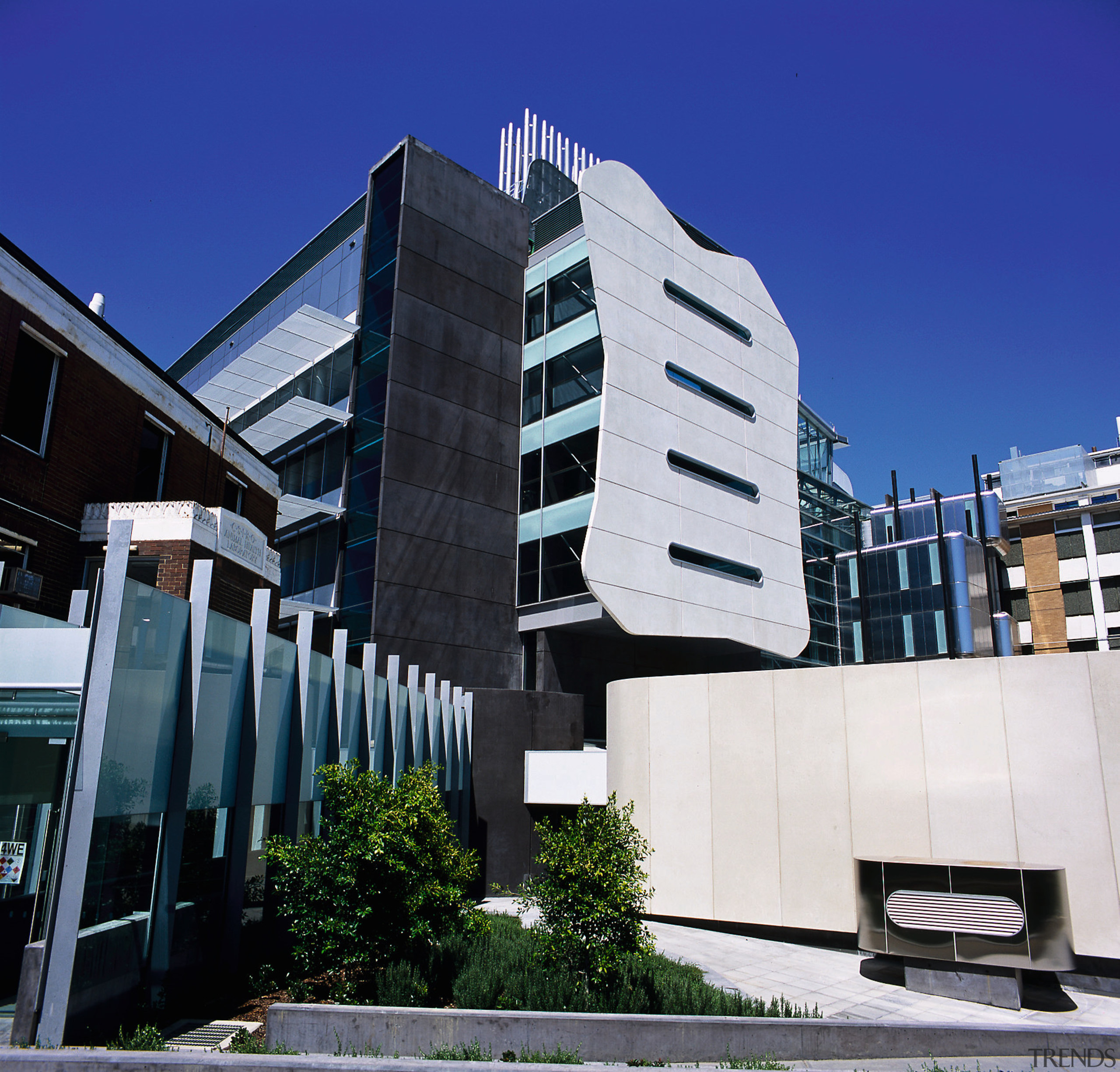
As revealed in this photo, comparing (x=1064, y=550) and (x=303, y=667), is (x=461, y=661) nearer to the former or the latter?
(x=303, y=667)

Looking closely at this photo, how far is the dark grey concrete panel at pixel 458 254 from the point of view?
111ft

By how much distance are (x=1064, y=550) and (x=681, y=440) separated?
32.9m

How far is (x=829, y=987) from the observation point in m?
16.4

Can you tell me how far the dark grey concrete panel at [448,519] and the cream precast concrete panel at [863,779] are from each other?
11441 millimetres

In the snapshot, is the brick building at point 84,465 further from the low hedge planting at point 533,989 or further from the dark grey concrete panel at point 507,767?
the dark grey concrete panel at point 507,767

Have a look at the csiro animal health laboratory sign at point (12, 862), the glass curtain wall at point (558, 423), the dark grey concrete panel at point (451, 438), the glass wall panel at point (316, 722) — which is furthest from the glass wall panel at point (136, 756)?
the glass curtain wall at point (558, 423)

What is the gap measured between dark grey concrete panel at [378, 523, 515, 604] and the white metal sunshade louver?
19832 mm

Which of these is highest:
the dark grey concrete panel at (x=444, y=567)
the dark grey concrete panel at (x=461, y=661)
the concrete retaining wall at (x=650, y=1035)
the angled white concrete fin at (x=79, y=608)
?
the dark grey concrete panel at (x=444, y=567)

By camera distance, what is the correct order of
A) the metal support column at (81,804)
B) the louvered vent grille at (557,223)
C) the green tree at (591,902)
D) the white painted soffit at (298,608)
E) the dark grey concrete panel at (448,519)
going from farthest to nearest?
the louvered vent grille at (557,223) < the dark grey concrete panel at (448,519) < the white painted soffit at (298,608) < the green tree at (591,902) < the metal support column at (81,804)

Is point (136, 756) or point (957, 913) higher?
point (136, 756)

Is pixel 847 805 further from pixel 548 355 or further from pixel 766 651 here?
pixel 548 355

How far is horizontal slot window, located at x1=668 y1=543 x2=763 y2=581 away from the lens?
3462cm

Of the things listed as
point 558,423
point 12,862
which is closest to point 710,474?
point 558,423

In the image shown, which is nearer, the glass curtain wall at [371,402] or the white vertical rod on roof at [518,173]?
the glass curtain wall at [371,402]
